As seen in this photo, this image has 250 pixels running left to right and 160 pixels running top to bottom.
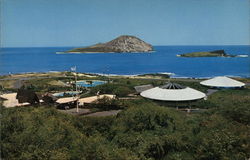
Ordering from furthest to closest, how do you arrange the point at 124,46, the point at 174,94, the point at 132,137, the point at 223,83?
1. the point at 124,46
2. the point at 223,83
3. the point at 174,94
4. the point at 132,137

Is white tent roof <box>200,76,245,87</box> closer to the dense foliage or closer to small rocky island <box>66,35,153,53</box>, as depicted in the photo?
the dense foliage

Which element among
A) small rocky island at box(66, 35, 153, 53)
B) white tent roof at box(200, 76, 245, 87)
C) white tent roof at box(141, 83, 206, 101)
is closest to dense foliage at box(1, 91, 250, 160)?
white tent roof at box(141, 83, 206, 101)

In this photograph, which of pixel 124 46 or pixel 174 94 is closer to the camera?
pixel 174 94

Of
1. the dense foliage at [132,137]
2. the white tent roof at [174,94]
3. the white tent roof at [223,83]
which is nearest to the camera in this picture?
the dense foliage at [132,137]

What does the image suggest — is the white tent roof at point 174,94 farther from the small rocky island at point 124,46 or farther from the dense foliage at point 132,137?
the small rocky island at point 124,46

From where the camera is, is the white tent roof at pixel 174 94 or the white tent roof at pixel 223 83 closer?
the white tent roof at pixel 174 94

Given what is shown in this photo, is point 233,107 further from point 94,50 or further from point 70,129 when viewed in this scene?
point 94,50

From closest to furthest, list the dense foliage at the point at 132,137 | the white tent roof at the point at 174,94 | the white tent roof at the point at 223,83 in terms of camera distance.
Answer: the dense foliage at the point at 132,137, the white tent roof at the point at 174,94, the white tent roof at the point at 223,83

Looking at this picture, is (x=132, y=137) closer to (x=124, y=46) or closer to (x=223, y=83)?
(x=223, y=83)

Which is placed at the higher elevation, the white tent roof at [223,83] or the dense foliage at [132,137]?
the dense foliage at [132,137]

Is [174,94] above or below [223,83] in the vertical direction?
above

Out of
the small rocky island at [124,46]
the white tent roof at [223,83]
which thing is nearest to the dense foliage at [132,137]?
the white tent roof at [223,83]

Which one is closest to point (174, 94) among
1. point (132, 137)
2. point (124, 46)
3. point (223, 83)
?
point (132, 137)
